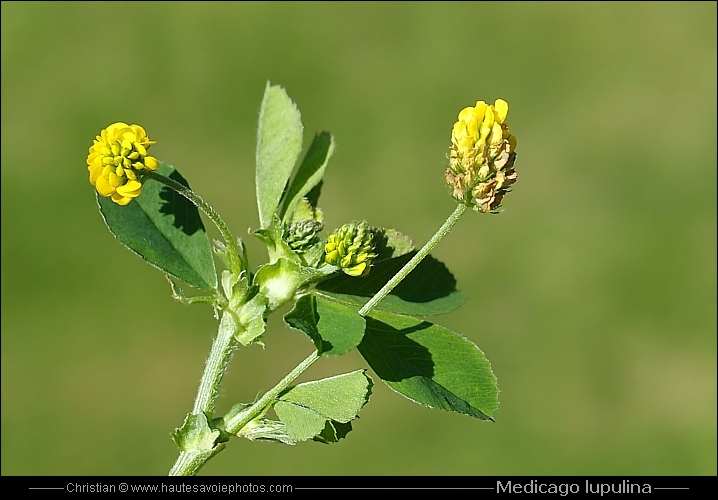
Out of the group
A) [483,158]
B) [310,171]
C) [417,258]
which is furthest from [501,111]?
[310,171]

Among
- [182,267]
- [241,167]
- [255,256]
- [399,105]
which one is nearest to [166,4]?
[241,167]

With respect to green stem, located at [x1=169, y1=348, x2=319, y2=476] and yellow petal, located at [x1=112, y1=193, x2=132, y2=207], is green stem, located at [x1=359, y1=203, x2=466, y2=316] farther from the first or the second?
yellow petal, located at [x1=112, y1=193, x2=132, y2=207]

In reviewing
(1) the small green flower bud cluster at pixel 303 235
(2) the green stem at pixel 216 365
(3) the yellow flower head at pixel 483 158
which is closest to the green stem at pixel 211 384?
(2) the green stem at pixel 216 365

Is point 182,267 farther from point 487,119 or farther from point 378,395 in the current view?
point 378,395

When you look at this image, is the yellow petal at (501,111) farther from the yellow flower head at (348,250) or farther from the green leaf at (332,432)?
the green leaf at (332,432)

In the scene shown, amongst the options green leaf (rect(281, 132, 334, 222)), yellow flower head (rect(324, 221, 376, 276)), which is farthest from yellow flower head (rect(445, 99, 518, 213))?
green leaf (rect(281, 132, 334, 222))

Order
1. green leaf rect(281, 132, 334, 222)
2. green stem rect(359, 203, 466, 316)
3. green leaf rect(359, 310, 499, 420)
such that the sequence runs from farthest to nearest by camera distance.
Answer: green leaf rect(281, 132, 334, 222), green leaf rect(359, 310, 499, 420), green stem rect(359, 203, 466, 316)

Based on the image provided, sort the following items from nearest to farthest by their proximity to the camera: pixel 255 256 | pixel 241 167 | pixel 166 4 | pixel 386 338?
1. pixel 386 338
2. pixel 255 256
3. pixel 241 167
4. pixel 166 4
